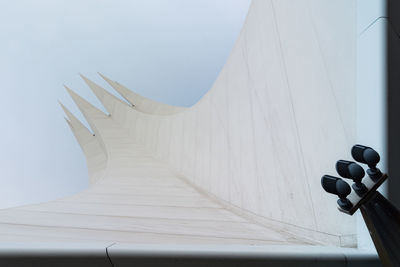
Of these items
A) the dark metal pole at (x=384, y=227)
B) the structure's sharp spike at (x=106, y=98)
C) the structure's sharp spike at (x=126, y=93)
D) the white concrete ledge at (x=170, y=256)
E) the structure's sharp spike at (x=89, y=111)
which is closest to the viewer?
the dark metal pole at (x=384, y=227)

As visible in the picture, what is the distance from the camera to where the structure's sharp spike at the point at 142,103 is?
56.0 ft

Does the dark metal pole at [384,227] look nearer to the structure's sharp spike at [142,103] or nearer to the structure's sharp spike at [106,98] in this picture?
the structure's sharp spike at [142,103]

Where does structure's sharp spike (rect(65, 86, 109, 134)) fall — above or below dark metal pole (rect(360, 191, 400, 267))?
above

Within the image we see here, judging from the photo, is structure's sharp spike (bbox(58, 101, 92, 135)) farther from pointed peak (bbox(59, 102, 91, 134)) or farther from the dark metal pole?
the dark metal pole

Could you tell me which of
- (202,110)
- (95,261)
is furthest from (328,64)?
(202,110)

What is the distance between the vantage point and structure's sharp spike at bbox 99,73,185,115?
1705 cm

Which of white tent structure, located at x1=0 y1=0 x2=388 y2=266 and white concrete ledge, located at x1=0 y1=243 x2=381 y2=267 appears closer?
white concrete ledge, located at x1=0 y1=243 x2=381 y2=267

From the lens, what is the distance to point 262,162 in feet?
12.1

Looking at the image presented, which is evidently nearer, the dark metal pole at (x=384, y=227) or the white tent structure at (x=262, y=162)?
the dark metal pole at (x=384, y=227)

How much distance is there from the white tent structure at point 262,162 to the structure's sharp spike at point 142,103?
34.3 feet

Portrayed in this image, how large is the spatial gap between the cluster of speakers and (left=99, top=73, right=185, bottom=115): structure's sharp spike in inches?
594

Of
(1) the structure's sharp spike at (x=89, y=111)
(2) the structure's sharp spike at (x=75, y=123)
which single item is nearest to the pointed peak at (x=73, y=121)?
(2) the structure's sharp spike at (x=75, y=123)

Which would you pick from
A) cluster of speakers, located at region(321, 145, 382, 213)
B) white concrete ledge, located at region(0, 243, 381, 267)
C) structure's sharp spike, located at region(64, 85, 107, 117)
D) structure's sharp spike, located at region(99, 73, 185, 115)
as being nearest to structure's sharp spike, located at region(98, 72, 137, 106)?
structure's sharp spike, located at region(99, 73, 185, 115)

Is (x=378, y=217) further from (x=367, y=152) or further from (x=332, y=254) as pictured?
(x=332, y=254)
